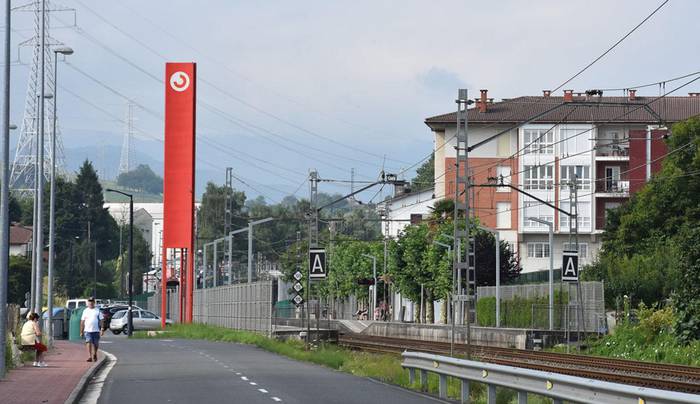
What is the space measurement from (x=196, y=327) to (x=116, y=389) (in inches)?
1759

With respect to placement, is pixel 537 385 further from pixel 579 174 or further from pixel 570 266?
pixel 579 174

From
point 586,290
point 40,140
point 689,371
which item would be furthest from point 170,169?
point 689,371

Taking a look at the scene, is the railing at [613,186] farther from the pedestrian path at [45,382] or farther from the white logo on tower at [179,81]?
the pedestrian path at [45,382]

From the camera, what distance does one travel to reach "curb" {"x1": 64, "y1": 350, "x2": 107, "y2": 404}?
74.1ft

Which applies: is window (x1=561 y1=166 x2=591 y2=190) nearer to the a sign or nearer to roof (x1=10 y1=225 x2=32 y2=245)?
roof (x1=10 y1=225 x2=32 y2=245)

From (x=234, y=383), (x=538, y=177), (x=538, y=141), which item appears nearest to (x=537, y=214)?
(x=538, y=177)

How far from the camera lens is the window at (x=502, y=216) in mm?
112188

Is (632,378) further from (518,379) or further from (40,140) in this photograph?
(40,140)

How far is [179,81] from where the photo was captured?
79062mm

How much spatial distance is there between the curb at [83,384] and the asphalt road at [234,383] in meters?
0.42

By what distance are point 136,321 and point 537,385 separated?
66.0m

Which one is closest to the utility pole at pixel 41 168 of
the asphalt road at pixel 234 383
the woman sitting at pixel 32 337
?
the asphalt road at pixel 234 383

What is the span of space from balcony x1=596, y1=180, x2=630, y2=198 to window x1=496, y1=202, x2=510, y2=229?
7.93 metres

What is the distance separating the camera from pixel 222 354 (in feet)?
140
